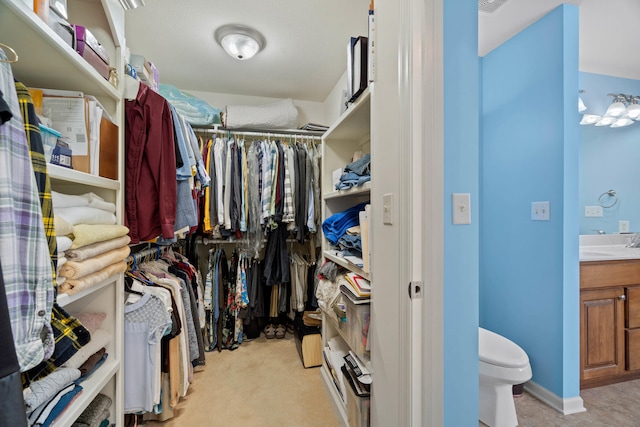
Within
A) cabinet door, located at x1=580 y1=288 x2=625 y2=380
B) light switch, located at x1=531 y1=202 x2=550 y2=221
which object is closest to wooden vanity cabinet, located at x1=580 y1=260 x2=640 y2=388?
cabinet door, located at x1=580 y1=288 x2=625 y2=380

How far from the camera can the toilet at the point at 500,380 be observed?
1.40 meters

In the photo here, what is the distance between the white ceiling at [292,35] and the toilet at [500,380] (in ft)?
6.77

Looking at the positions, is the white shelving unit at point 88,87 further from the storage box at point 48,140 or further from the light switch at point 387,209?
the light switch at point 387,209

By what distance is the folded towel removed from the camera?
0.85 meters

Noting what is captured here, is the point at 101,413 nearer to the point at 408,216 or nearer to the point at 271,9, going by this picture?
the point at 408,216

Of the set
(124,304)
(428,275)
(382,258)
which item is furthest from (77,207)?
(428,275)

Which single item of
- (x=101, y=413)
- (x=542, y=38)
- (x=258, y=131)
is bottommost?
(x=101, y=413)

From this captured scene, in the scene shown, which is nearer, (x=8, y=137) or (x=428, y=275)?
(x=8, y=137)

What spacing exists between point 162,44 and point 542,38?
8.50 feet

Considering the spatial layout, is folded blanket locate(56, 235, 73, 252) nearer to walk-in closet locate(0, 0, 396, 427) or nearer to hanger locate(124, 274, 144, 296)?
walk-in closet locate(0, 0, 396, 427)

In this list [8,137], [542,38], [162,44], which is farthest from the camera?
[162,44]

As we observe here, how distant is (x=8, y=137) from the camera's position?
1.86 ft

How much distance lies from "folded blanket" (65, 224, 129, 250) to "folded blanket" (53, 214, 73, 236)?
0.10ft

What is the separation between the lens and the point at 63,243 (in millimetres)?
784
